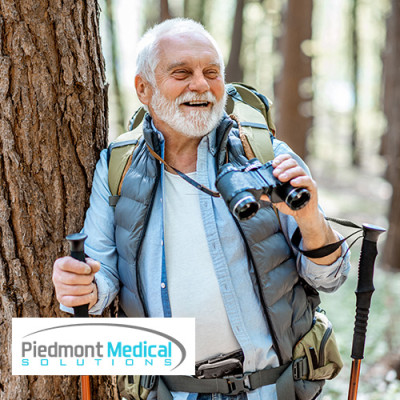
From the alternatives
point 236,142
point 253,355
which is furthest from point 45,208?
point 253,355

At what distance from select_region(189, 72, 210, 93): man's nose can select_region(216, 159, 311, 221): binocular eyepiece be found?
593 millimetres

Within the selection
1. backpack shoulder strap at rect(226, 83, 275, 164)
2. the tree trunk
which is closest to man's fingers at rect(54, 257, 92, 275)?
the tree trunk

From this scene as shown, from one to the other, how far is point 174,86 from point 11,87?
2.63 feet

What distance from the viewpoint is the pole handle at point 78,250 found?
1.88 m

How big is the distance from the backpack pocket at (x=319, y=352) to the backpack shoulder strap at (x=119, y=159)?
118 centimetres

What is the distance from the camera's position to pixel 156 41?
2.55 meters

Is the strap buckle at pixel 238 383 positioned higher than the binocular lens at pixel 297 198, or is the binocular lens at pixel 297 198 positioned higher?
the binocular lens at pixel 297 198

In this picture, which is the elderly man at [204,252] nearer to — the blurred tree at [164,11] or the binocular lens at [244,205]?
the binocular lens at [244,205]

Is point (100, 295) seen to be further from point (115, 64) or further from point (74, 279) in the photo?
point (115, 64)

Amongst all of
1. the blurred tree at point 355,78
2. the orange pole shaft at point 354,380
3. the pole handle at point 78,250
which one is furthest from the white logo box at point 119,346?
the blurred tree at point 355,78

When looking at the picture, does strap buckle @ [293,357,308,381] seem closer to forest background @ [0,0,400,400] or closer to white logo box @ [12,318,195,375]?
white logo box @ [12,318,195,375]

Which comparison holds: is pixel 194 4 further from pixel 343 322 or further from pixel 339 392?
pixel 339 392

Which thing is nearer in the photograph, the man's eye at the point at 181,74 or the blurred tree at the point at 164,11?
the man's eye at the point at 181,74

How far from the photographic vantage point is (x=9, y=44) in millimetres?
2229
